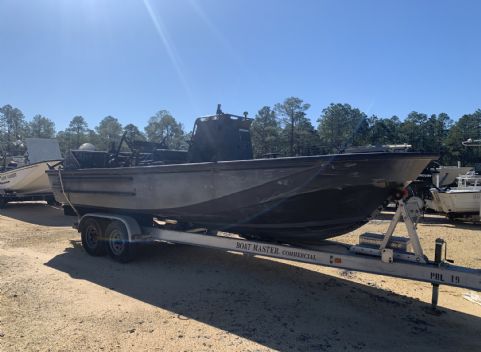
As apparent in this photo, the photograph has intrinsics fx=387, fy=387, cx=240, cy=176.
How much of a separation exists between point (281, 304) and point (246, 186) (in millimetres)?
1524

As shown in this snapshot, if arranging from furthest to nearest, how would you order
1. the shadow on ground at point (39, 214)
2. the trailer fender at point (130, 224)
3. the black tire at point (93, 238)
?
the shadow on ground at point (39, 214)
the black tire at point (93, 238)
the trailer fender at point (130, 224)

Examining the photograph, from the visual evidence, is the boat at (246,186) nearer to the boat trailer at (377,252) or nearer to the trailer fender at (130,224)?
the trailer fender at (130,224)

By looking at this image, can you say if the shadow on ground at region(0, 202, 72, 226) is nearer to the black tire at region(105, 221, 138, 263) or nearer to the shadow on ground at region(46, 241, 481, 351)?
the black tire at region(105, 221, 138, 263)

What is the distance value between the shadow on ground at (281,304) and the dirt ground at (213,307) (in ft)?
0.04

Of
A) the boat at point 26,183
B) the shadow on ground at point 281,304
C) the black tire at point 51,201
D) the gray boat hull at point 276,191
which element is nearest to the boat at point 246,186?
the gray boat hull at point 276,191

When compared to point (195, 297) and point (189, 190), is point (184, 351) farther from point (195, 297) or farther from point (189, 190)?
point (189, 190)

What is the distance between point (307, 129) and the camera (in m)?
61.5

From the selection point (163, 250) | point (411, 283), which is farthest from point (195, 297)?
point (411, 283)

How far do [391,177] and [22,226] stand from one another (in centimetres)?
1018

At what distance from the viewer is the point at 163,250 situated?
298 inches

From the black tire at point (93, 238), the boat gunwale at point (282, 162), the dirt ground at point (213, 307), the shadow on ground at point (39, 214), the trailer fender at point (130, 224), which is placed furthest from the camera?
the shadow on ground at point (39, 214)

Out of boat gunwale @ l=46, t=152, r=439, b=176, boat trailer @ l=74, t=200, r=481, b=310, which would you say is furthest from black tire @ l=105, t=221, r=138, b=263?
boat gunwale @ l=46, t=152, r=439, b=176

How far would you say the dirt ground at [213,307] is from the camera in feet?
12.3

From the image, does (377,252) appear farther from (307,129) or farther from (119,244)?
(307,129)
